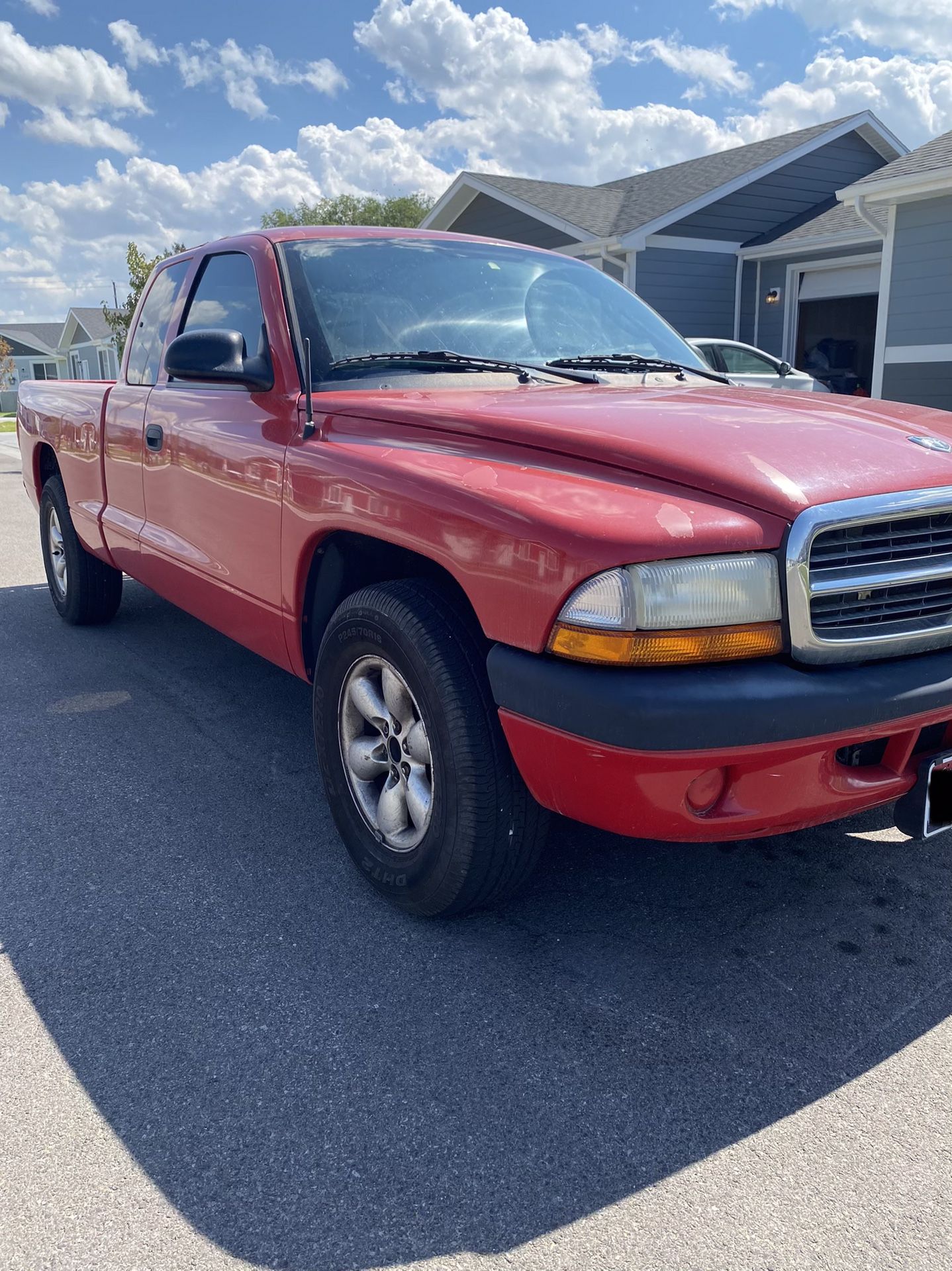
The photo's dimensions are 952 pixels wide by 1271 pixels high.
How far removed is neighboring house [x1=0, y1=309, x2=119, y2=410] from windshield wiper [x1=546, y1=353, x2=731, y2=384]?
1527 inches

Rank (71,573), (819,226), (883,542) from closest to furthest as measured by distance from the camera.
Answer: (883,542), (71,573), (819,226)

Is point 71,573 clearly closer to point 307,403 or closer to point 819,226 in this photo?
point 307,403

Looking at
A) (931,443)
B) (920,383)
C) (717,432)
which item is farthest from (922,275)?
(717,432)

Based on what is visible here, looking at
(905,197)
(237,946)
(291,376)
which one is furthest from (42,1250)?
(905,197)

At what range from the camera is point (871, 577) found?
2213 millimetres

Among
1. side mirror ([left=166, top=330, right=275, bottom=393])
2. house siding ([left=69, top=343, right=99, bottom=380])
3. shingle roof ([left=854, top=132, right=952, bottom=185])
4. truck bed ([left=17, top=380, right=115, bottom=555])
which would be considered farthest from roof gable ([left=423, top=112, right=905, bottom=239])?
house siding ([left=69, top=343, right=99, bottom=380])

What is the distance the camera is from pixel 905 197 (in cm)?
1159

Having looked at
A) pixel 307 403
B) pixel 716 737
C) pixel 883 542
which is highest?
pixel 307 403

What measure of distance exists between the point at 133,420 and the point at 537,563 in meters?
2.87

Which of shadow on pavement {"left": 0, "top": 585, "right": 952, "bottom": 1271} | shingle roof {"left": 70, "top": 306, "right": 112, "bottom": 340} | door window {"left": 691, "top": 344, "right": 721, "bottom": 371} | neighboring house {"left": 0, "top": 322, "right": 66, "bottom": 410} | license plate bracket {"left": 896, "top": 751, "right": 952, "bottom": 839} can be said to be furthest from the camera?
neighboring house {"left": 0, "top": 322, "right": 66, "bottom": 410}

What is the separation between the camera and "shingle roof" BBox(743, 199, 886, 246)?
1432 centimetres

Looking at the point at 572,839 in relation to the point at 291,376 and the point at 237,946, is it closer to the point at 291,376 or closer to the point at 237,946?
the point at 237,946

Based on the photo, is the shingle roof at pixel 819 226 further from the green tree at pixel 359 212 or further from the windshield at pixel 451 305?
the green tree at pixel 359 212

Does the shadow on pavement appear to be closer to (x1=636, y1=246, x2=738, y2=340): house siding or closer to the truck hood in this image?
the truck hood
